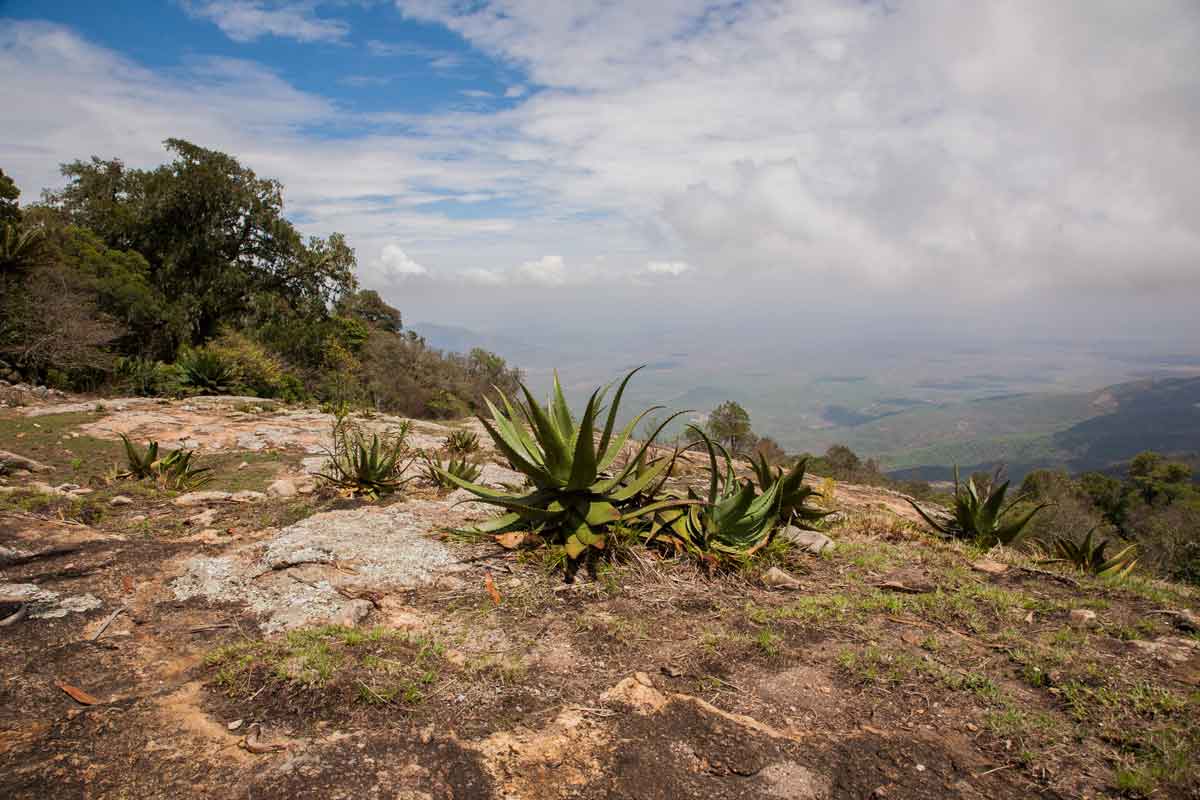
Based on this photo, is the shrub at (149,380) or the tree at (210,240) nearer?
the shrub at (149,380)

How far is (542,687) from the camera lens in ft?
8.98

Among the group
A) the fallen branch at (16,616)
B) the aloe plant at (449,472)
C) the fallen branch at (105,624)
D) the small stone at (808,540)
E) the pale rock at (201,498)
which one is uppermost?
the aloe plant at (449,472)

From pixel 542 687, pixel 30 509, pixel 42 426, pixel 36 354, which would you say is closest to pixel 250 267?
pixel 36 354

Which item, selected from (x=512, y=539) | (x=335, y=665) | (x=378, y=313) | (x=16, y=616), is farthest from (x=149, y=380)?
(x=378, y=313)

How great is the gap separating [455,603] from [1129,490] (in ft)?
164

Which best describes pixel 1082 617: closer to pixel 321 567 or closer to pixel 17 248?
pixel 321 567

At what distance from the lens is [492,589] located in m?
3.73

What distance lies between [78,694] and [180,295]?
2456 centimetres

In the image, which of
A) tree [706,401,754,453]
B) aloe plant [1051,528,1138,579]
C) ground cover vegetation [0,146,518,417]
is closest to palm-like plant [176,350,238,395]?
ground cover vegetation [0,146,518,417]

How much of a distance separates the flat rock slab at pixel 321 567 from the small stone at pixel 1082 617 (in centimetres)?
400

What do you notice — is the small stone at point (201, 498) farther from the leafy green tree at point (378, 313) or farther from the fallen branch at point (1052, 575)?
the leafy green tree at point (378, 313)

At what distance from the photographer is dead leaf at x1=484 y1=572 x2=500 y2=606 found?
3.62 metres

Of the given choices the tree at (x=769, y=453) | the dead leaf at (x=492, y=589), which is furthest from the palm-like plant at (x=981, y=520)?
the dead leaf at (x=492, y=589)

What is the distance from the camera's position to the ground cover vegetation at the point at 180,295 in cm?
1379
